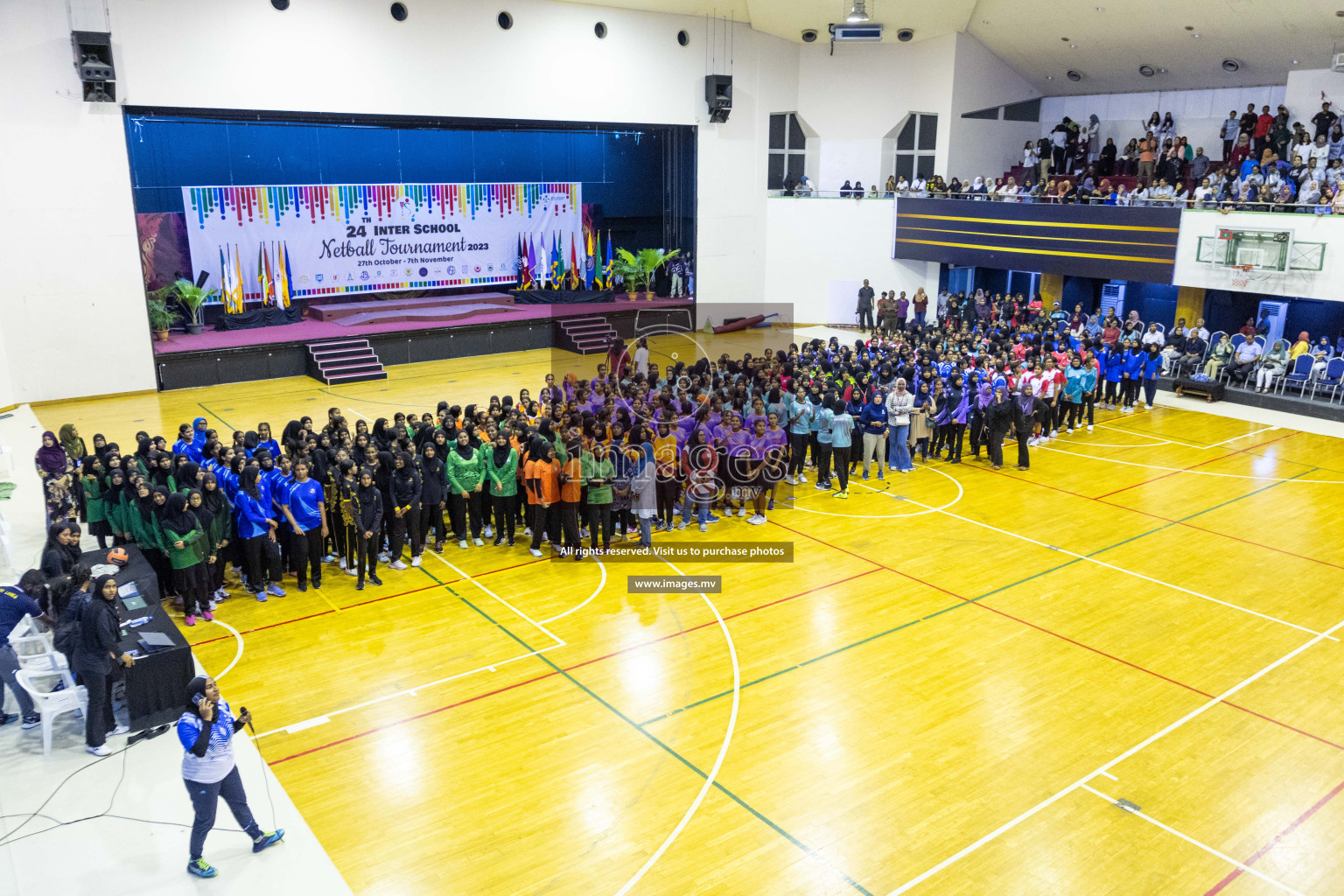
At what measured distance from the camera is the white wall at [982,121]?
2519cm

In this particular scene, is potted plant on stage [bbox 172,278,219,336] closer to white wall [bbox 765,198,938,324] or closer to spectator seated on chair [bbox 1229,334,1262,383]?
white wall [bbox 765,198,938,324]

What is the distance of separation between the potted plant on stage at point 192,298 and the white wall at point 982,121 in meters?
18.8

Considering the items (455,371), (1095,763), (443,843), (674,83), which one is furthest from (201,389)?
(1095,763)

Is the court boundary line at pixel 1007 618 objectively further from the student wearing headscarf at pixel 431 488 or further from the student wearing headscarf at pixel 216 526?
the student wearing headscarf at pixel 216 526

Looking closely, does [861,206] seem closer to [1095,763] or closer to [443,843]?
[1095,763]

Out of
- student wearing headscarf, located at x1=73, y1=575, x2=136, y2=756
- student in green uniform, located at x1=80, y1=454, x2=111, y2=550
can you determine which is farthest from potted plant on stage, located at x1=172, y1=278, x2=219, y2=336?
student wearing headscarf, located at x1=73, y1=575, x2=136, y2=756

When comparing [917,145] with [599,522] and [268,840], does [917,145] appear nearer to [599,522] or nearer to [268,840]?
[599,522]

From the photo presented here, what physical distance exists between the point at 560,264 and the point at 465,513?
15.5 meters

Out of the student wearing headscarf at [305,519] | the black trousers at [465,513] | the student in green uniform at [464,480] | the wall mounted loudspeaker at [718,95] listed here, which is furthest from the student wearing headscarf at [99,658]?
the wall mounted loudspeaker at [718,95]

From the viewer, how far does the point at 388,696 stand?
8.15 metres

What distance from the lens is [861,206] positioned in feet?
86.4

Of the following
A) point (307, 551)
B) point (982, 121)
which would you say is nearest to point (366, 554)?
point (307, 551)

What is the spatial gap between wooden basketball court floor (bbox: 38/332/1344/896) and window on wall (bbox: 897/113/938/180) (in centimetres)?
1572

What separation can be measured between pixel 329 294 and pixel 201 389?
4.38 m
